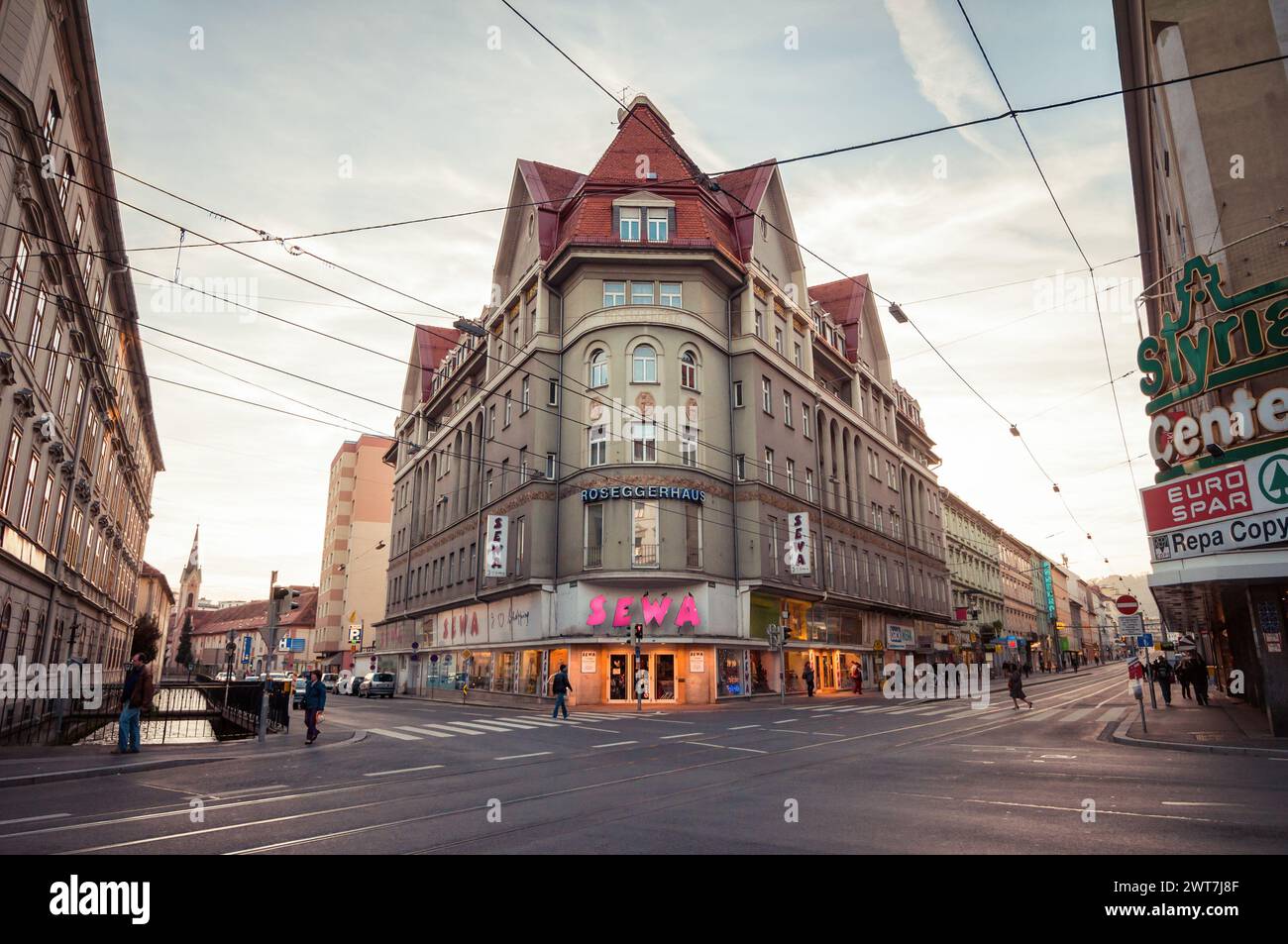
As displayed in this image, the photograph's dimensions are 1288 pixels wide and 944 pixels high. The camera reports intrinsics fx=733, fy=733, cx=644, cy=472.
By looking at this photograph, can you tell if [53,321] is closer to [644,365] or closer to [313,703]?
[313,703]

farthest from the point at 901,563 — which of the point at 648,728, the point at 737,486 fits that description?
the point at 648,728

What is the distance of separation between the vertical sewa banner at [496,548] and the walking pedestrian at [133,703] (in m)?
21.5

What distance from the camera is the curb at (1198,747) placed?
13203mm

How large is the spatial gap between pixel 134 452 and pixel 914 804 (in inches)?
1903

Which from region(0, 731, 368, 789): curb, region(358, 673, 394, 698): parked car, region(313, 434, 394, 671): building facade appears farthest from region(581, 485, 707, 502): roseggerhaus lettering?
region(313, 434, 394, 671): building facade

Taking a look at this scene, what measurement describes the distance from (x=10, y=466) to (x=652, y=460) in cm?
2177

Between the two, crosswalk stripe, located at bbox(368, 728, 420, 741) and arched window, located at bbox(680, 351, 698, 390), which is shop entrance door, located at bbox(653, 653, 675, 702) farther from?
crosswalk stripe, located at bbox(368, 728, 420, 741)

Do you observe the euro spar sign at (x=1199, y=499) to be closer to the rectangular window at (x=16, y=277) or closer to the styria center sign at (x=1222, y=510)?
the styria center sign at (x=1222, y=510)

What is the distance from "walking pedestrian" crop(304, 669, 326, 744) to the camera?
54.7 ft

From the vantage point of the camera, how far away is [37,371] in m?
19.4

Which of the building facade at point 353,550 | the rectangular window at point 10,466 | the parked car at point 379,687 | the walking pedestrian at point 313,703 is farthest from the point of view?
the building facade at point 353,550

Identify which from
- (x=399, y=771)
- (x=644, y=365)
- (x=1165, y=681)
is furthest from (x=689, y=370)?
(x=399, y=771)

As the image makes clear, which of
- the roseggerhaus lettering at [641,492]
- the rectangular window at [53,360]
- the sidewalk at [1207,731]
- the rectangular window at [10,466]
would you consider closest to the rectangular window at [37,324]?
the rectangular window at [53,360]
